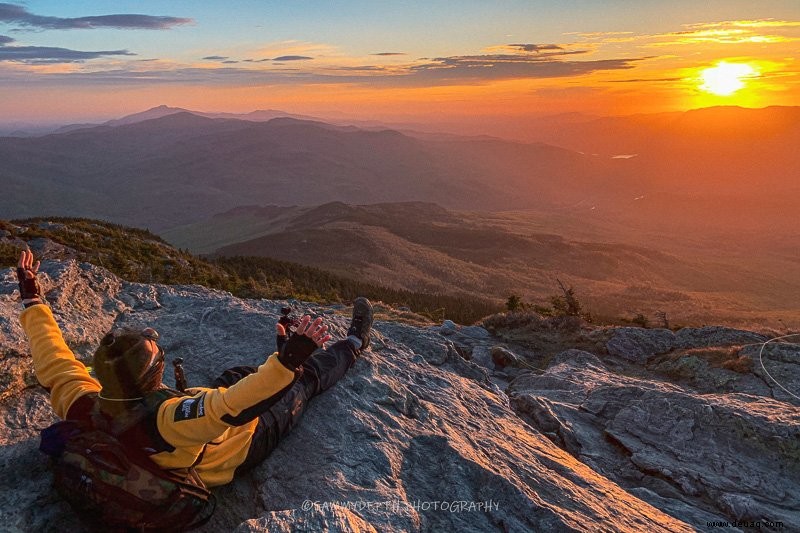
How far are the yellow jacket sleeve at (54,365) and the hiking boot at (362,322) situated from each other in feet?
12.5

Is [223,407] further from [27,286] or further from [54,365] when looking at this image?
[27,286]

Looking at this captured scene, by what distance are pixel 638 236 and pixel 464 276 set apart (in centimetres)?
9014

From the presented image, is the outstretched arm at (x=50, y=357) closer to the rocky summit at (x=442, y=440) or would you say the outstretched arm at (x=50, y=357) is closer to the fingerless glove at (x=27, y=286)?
the fingerless glove at (x=27, y=286)

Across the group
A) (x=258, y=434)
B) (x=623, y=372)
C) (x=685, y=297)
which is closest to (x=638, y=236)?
(x=685, y=297)

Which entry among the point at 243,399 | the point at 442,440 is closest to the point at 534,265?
the point at 442,440

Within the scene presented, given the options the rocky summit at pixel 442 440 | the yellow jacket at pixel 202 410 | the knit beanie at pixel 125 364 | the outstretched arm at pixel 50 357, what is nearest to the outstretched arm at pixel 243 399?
the yellow jacket at pixel 202 410

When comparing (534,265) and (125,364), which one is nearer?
(125,364)

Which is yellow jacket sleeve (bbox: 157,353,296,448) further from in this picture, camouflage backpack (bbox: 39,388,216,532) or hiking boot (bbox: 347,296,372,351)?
hiking boot (bbox: 347,296,372,351)

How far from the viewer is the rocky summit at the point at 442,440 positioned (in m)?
4.87

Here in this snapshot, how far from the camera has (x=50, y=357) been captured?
4996 mm

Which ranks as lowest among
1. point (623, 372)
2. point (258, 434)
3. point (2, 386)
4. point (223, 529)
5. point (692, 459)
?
point (623, 372)

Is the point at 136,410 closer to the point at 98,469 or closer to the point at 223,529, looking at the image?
the point at 98,469

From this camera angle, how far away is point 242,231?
481ft

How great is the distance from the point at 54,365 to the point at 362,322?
4.24 meters
